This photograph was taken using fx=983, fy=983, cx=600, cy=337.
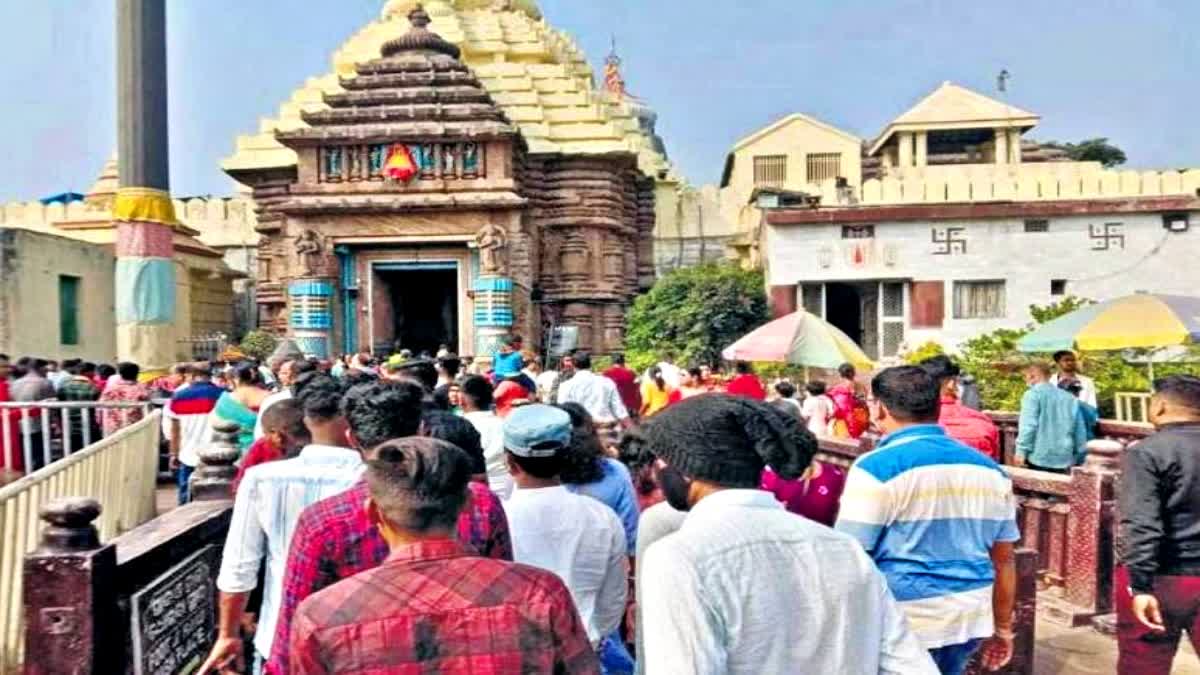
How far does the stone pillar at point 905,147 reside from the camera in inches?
1352

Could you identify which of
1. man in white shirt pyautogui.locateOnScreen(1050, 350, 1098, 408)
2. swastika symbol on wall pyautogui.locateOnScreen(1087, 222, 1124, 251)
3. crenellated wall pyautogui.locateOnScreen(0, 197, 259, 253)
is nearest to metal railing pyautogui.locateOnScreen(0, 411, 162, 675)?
man in white shirt pyautogui.locateOnScreen(1050, 350, 1098, 408)

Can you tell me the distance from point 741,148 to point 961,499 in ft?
115

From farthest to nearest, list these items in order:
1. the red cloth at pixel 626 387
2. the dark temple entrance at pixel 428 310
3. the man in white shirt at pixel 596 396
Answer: the dark temple entrance at pixel 428 310 < the red cloth at pixel 626 387 < the man in white shirt at pixel 596 396

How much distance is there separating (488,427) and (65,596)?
237cm

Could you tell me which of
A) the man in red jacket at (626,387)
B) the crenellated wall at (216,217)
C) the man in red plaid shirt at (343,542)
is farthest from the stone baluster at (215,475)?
the crenellated wall at (216,217)

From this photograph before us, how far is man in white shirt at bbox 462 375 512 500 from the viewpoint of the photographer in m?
5.04

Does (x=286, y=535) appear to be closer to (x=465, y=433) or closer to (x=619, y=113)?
(x=465, y=433)

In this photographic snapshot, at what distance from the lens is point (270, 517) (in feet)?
11.0

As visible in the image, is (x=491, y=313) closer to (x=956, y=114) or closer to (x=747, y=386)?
(x=747, y=386)

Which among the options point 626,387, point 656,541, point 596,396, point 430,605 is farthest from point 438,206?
point 430,605

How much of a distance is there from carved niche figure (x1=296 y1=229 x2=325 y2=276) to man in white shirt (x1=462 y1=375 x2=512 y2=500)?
57.1ft

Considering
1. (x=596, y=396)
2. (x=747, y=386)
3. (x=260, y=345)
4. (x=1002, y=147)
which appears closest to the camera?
(x=747, y=386)

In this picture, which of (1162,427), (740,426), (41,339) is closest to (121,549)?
(740,426)

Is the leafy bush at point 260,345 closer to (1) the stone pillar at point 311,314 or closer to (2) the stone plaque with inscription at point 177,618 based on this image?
(1) the stone pillar at point 311,314
